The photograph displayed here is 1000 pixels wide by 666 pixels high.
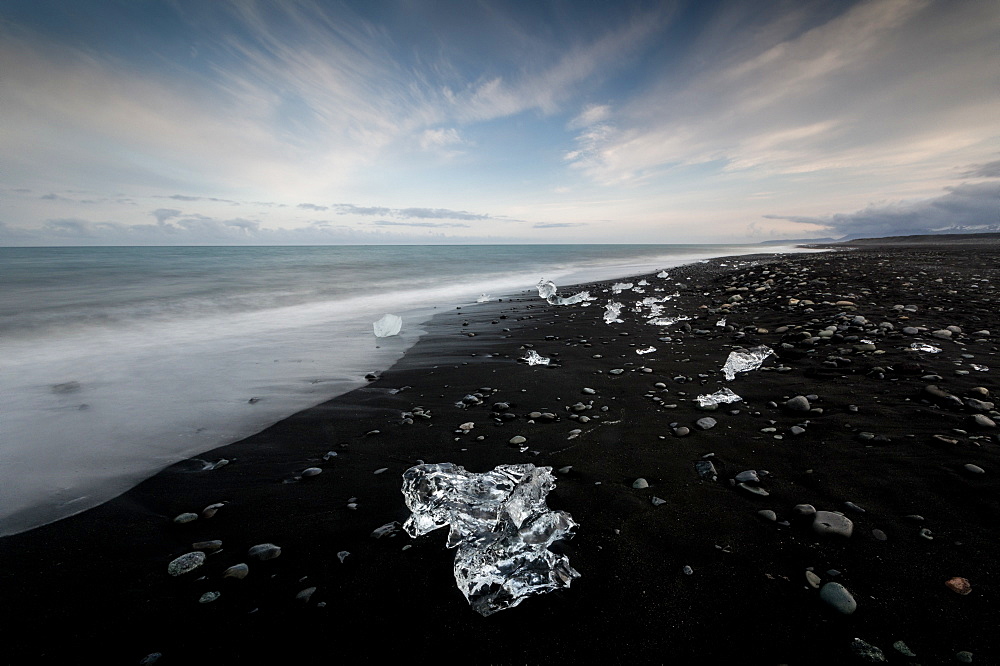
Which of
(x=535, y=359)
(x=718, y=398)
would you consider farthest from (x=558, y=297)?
(x=718, y=398)

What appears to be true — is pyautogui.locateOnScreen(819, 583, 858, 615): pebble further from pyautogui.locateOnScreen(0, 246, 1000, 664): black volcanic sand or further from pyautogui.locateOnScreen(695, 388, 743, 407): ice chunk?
pyautogui.locateOnScreen(695, 388, 743, 407): ice chunk

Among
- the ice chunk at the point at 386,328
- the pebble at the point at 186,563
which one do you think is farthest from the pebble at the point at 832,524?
the ice chunk at the point at 386,328

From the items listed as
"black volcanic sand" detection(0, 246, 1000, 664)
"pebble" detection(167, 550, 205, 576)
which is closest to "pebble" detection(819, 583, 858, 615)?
"black volcanic sand" detection(0, 246, 1000, 664)

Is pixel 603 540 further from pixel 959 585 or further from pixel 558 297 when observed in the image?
pixel 558 297

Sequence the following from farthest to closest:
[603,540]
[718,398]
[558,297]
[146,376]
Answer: [558,297] < [146,376] < [718,398] < [603,540]

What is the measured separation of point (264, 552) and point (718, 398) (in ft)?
14.6

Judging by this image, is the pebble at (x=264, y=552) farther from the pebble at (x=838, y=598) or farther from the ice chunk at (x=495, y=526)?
the pebble at (x=838, y=598)

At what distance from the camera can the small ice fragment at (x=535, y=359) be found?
6.14 meters

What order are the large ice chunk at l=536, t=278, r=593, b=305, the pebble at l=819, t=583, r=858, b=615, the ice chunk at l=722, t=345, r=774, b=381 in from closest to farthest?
the pebble at l=819, t=583, r=858, b=615 < the ice chunk at l=722, t=345, r=774, b=381 < the large ice chunk at l=536, t=278, r=593, b=305

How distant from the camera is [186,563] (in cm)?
233

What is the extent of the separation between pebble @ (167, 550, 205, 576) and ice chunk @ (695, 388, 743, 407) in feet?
14.8

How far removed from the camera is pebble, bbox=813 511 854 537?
7.35 ft

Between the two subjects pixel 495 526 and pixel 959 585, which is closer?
pixel 959 585

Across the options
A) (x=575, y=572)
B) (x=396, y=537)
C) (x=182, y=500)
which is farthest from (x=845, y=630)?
(x=182, y=500)
